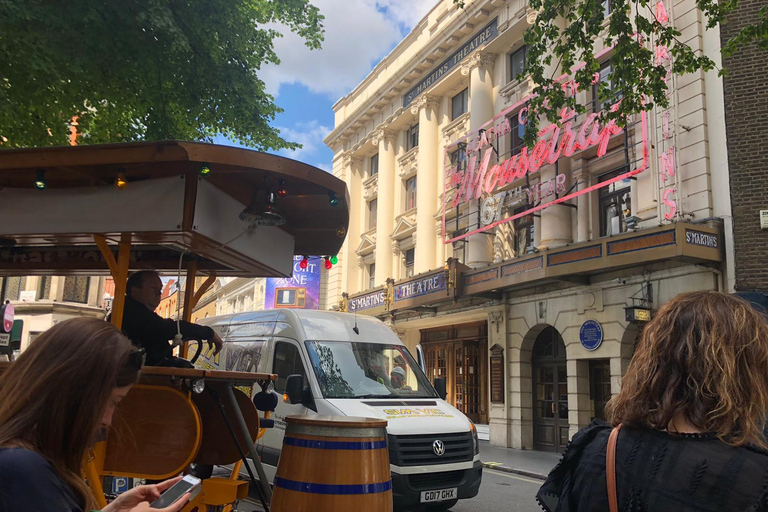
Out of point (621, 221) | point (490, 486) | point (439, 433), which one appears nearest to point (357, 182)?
point (621, 221)

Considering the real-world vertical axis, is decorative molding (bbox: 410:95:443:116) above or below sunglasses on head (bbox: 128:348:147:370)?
above

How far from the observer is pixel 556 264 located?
15.8 metres

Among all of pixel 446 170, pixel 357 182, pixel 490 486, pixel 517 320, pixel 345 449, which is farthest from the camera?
pixel 357 182

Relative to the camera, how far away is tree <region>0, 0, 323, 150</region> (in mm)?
7910

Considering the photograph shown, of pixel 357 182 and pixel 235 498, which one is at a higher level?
pixel 357 182

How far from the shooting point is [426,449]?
6867mm

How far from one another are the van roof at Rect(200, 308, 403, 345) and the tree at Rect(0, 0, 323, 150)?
11.6 ft

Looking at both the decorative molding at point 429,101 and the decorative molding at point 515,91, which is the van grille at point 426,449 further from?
the decorative molding at point 429,101

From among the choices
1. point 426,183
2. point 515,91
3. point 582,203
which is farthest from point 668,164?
point 426,183

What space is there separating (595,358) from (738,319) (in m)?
14.9

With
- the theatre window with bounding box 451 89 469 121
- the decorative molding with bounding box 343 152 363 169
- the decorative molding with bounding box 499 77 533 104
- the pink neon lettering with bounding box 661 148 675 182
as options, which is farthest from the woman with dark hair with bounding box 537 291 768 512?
the decorative molding with bounding box 343 152 363 169

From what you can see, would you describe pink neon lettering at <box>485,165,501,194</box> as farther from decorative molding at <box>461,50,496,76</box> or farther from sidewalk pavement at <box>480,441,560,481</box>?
sidewalk pavement at <box>480,441,560,481</box>

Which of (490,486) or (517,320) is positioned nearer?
(490,486)

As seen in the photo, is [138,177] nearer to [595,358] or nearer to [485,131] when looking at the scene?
[595,358]
